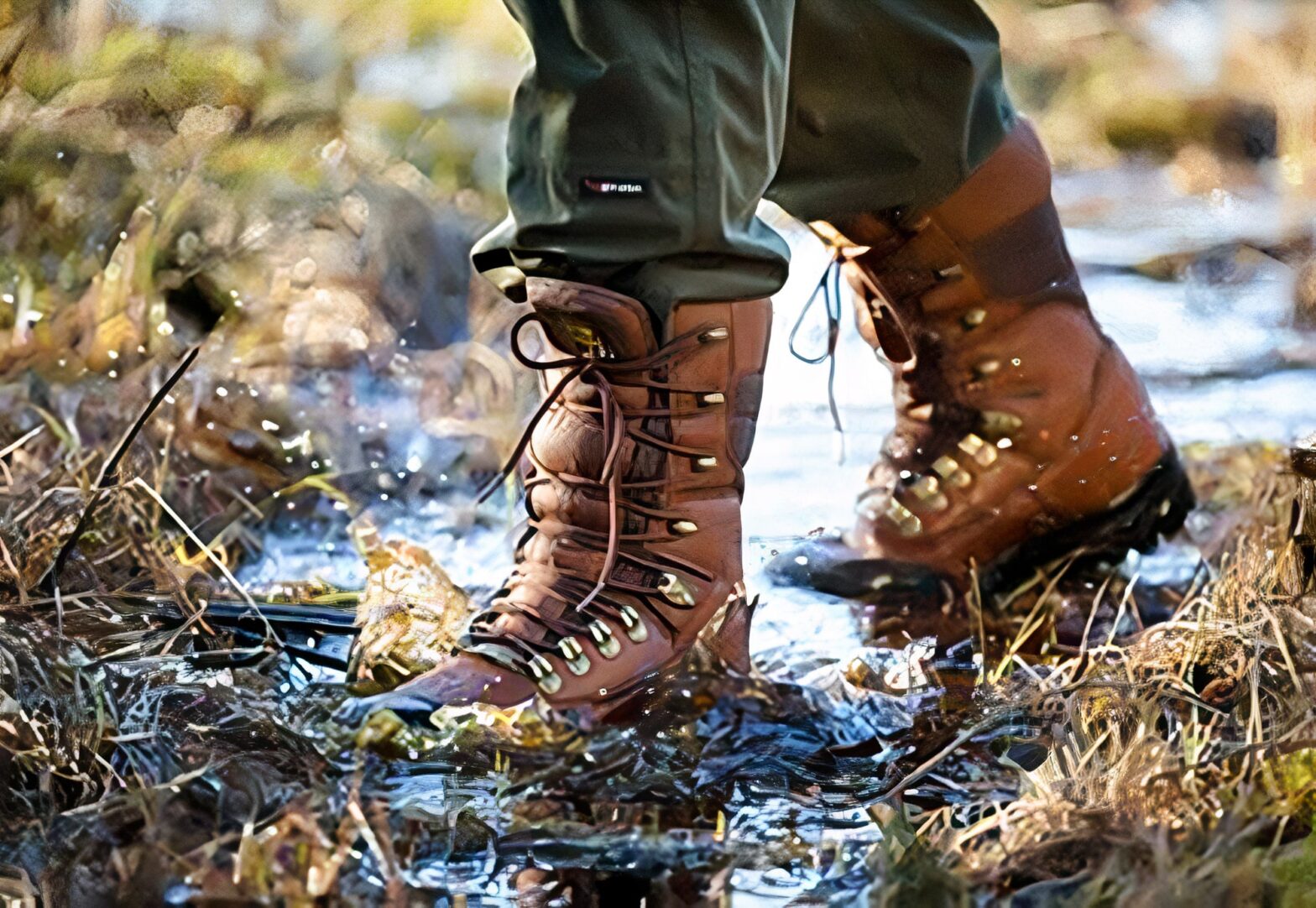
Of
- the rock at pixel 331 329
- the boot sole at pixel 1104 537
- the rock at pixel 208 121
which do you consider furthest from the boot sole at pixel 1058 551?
the rock at pixel 208 121

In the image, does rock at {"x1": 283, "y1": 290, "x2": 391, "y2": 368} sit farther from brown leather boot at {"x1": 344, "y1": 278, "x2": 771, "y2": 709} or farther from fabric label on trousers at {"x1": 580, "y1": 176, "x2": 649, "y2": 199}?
fabric label on trousers at {"x1": 580, "y1": 176, "x2": 649, "y2": 199}

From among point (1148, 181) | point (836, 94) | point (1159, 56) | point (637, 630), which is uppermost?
point (836, 94)

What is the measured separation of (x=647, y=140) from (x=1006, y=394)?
A: 53cm

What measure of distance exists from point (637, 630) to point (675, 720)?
84mm

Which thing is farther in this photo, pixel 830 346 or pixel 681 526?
pixel 830 346

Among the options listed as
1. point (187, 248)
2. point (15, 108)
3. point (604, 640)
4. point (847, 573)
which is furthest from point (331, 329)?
point (604, 640)

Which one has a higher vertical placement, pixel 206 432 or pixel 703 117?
pixel 703 117

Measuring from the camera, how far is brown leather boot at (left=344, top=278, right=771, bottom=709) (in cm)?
118

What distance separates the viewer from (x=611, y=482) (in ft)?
3.97

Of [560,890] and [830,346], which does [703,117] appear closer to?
[830,346]

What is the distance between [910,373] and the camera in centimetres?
156

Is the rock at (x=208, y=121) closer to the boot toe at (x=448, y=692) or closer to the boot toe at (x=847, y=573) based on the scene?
the boot toe at (x=847, y=573)

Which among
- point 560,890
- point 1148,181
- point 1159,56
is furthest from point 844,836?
point 1159,56

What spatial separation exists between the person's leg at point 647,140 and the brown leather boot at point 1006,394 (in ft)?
1.03
